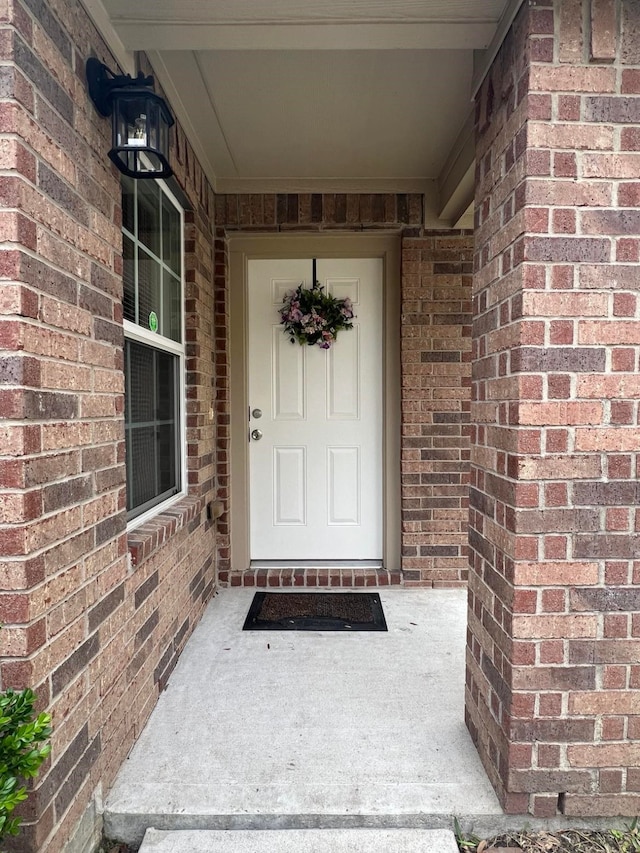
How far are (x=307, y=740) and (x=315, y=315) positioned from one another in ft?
7.38

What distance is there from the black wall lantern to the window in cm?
41

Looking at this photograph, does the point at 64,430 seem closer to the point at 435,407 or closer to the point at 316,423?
the point at 316,423

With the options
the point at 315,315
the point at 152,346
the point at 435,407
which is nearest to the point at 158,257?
the point at 152,346

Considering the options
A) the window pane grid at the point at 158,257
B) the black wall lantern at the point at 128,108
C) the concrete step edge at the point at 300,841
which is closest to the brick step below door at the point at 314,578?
the window pane grid at the point at 158,257

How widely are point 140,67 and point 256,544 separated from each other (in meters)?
2.55

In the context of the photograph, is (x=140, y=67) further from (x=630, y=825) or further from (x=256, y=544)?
(x=630, y=825)

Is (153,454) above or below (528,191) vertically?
below

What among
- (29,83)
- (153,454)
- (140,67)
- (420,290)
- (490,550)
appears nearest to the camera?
(29,83)

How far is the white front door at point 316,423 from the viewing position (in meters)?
3.12

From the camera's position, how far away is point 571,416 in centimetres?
133

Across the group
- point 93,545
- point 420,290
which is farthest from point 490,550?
point 420,290

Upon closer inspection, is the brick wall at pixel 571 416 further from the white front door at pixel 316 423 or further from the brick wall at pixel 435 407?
the white front door at pixel 316 423

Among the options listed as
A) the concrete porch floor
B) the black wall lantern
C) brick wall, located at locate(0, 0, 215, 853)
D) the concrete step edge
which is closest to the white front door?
the concrete porch floor

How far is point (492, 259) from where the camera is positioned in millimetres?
1541
